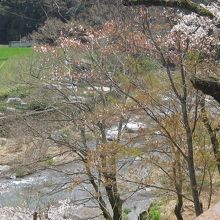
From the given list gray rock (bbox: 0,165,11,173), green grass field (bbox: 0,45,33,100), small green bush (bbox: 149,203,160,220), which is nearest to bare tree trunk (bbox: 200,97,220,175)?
small green bush (bbox: 149,203,160,220)

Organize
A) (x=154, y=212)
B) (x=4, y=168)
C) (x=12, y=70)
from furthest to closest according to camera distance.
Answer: (x=12, y=70), (x=4, y=168), (x=154, y=212)

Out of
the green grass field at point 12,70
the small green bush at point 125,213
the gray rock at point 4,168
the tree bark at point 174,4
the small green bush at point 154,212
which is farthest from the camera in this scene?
the gray rock at point 4,168

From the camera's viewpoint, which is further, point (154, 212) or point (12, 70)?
point (12, 70)

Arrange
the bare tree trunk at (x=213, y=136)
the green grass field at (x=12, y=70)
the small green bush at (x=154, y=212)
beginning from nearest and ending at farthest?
the bare tree trunk at (x=213, y=136) < the small green bush at (x=154, y=212) < the green grass field at (x=12, y=70)

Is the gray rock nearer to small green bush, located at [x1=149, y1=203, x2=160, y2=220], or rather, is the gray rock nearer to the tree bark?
small green bush, located at [x1=149, y1=203, x2=160, y2=220]

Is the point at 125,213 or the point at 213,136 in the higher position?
the point at 213,136

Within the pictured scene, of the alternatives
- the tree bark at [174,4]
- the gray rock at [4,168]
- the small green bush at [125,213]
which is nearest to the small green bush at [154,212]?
the small green bush at [125,213]

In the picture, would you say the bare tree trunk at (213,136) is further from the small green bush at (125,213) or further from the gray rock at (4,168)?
the gray rock at (4,168)

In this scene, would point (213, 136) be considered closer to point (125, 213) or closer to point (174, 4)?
point (174, 4)

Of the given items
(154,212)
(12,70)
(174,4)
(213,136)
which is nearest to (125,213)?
(154,212)

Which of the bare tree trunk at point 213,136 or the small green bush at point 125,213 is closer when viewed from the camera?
the bare tree trunk at point 213,136

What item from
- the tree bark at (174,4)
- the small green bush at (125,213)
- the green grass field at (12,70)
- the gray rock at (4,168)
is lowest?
the small green bush at (125,213)

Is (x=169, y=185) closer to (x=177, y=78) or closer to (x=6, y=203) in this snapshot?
(x=177, y=78)

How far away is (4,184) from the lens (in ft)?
58.1
